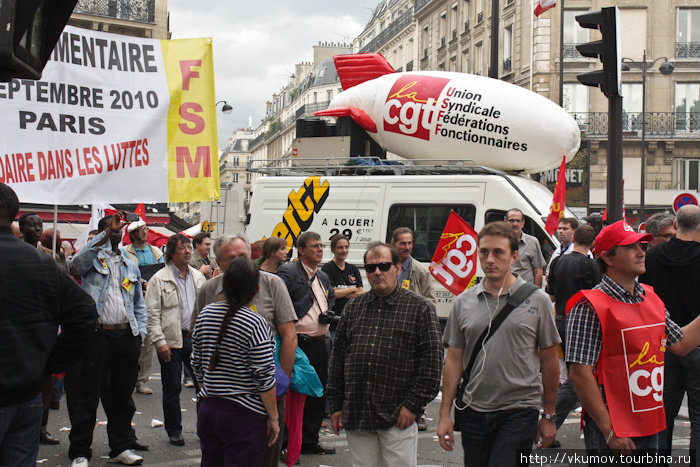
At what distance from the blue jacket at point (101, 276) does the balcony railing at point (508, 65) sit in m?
33.9

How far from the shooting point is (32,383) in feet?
12.1

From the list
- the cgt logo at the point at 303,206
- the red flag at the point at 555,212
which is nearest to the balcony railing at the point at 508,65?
the cgt logo at the point at 303,206

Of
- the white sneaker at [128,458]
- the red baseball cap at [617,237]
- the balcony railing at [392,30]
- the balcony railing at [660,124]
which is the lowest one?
the white sneaker at [128,458]

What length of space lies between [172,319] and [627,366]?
4.23 metres

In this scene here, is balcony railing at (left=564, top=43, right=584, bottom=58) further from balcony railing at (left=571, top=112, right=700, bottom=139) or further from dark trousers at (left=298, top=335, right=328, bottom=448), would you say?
dark trousers at (left=298, top=335, right=328, bottom=448)

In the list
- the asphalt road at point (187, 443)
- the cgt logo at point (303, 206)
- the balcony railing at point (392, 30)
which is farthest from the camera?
the balcony railing at point (392, 30)

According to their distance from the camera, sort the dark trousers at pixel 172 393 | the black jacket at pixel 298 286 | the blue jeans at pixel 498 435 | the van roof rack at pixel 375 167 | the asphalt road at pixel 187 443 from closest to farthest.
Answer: the blue jeans at pixel 498 435 → the asphalt road at pixel 187 443 → the black jacket at pixel 298 286 → the dark trousers at pixel 172 393 → the van roof rack at pixel 375 167

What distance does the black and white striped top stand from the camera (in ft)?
14.5

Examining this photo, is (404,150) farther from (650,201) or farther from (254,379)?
(650,201)

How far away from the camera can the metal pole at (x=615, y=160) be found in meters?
7.99

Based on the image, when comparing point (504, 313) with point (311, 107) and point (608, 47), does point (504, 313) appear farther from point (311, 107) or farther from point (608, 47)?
point (311, 107)

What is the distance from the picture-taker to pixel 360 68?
13.3 metres

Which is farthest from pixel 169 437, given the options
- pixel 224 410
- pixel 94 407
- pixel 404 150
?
pixel 404 150

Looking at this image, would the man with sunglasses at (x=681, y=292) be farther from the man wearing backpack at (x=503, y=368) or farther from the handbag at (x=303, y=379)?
the handbag at (x=303, y=379)
